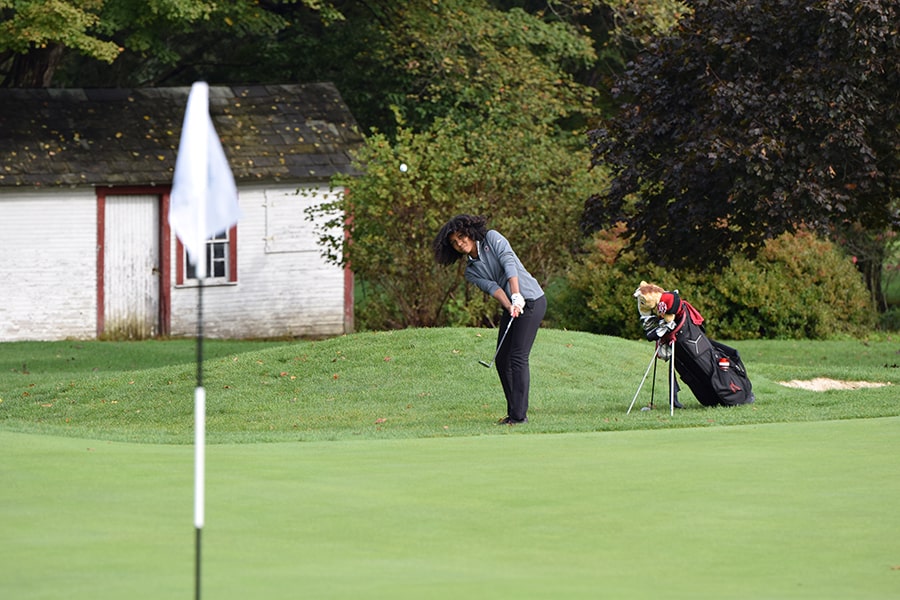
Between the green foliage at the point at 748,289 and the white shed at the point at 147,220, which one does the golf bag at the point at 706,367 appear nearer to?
the green foliage at the point at 748,289

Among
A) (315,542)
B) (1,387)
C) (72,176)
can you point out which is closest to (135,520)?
(315,542)

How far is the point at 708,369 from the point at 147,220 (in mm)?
17816

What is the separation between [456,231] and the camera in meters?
14.2

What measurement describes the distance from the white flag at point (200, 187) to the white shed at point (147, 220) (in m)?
23.8

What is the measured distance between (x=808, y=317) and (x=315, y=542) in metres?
25.1

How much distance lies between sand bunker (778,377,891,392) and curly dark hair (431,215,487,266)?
7900mm

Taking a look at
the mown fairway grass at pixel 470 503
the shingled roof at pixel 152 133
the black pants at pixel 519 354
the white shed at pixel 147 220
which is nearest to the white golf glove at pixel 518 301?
the black pants at pixel 519 354

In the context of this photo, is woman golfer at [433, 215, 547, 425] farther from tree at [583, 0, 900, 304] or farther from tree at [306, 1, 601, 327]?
tree at [306, 1, 601, 327]

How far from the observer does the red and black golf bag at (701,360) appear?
15.6m

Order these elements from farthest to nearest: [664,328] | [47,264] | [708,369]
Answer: [47,264] < [708,369] < [664,328]

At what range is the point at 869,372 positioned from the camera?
2186 centimetres

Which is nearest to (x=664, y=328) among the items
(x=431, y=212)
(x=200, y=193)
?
(x=200, y=193)

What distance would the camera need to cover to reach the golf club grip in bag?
51.6 feet

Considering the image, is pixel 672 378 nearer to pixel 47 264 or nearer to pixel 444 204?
pixel 444 204
